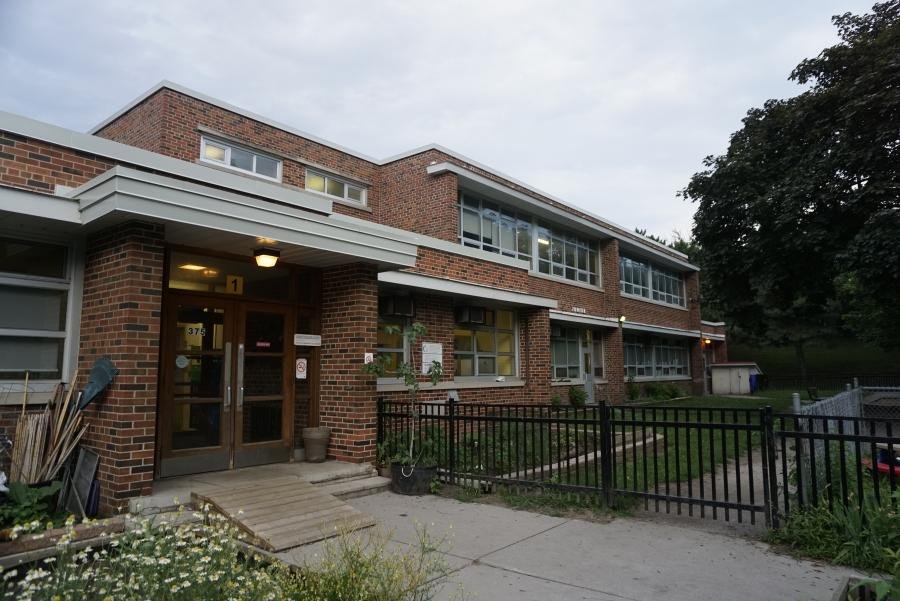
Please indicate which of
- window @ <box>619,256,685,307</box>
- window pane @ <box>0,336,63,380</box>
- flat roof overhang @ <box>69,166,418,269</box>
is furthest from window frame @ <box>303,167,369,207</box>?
window @ <box>619,256,685,307</box>

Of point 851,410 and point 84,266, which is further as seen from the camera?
point 851,410

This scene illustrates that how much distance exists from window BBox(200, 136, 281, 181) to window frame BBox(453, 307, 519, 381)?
632cm

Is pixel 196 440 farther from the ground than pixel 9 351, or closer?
closer

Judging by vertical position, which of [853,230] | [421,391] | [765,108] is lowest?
[421,391]

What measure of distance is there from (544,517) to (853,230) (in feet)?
46.1

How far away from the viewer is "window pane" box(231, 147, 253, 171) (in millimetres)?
13883

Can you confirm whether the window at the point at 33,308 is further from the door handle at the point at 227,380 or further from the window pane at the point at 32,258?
the door handle at the point at 227,380

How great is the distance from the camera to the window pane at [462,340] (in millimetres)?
12828

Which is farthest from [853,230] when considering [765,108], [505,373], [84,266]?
[84,266]

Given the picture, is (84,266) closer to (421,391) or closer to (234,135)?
(421,391)

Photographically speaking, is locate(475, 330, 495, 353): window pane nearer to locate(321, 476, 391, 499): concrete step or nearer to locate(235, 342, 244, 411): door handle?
locate(321, 476, 391, 499): concrete step

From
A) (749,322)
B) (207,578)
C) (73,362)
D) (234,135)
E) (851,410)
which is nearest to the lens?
(207,578)

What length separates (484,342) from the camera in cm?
1365

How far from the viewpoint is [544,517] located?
254 inches
